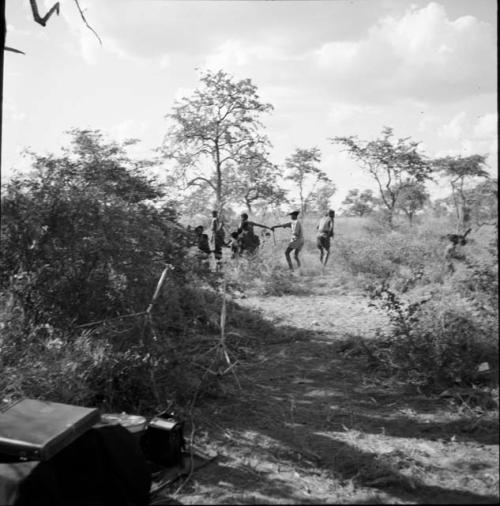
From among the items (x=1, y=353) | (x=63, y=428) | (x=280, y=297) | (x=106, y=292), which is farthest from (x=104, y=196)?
(x=280, y=297)

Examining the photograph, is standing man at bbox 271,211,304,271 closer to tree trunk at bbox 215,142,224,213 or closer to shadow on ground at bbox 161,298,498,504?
tree trunk at bbox 215,142,224,213

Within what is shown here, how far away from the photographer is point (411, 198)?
21.6 m

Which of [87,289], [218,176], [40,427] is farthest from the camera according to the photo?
[218,176]

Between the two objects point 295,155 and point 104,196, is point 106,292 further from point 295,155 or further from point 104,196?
point 295,155

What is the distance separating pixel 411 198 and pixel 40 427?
20.5 metres

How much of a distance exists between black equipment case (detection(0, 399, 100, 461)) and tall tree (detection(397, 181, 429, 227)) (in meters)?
18.1

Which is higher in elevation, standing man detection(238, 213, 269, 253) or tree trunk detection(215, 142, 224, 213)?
tree trunk detection(215, 142, 224, 213)

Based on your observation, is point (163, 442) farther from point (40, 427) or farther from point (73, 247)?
point (73, 247)

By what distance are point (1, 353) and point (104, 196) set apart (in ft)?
5.32

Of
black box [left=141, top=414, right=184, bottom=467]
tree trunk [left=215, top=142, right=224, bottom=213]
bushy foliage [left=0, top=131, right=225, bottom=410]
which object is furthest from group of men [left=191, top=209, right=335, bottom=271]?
black box [left=141, top=414, right=184, bottom=467]

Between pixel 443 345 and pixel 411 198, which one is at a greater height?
pixel 411 198

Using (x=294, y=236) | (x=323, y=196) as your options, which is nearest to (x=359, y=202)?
(x=323, y=196)

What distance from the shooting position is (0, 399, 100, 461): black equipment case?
2.62 m

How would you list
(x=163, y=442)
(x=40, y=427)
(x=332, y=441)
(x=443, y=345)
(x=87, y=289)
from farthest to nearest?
(x=87, y=289), (x=443, y=345), (x=332, y=441), (x=163, y=442), (x=40, y=427)
